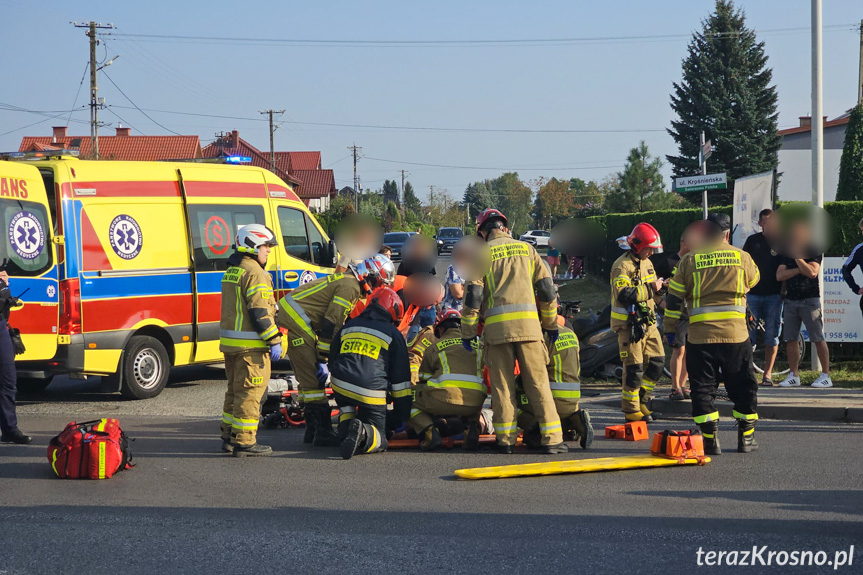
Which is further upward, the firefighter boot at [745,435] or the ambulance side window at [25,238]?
the ambulance side window at [25,238]

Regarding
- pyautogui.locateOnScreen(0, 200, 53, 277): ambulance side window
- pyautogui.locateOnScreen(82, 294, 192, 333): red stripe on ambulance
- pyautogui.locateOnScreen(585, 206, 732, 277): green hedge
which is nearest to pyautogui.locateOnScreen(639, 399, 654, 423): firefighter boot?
pyautogui.locateOnScreen(82, 294, 192, 333): red stripe on ambulance

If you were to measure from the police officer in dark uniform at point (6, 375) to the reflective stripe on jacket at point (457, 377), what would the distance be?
3.64m

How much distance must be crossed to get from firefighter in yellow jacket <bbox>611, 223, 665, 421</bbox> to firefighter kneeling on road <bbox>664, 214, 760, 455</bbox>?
112 centimetres

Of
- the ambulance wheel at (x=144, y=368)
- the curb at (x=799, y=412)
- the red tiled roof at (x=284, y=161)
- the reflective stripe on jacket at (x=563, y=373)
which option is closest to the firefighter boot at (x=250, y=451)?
the reflective stripe on jacket at (x=563, y=373)

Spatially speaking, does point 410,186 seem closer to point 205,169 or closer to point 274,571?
point 205,169

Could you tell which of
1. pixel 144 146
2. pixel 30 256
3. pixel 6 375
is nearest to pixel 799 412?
pixel 6 375

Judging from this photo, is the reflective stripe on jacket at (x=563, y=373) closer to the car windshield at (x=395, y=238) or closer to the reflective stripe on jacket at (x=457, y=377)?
the reflective stripe on jacket at (x=457, y=377)

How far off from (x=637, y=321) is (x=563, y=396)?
1285mm

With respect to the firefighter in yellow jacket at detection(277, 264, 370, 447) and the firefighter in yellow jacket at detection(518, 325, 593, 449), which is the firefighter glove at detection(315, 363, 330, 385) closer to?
the firefighter in yellow jacket at detection(277, 264, 370, 447)

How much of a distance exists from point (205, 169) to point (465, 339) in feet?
19.6

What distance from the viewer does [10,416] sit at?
27.1ft

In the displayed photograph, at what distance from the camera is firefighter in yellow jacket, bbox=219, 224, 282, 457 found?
7715 mm

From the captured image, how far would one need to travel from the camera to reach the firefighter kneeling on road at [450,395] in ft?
25.8

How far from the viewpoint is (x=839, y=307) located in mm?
12305
